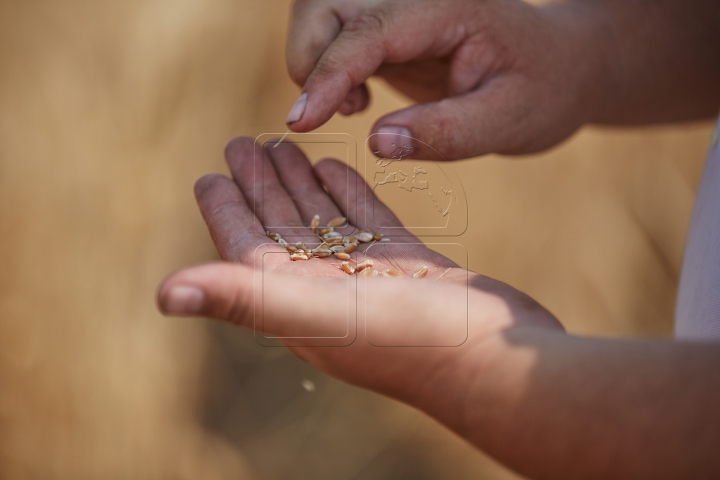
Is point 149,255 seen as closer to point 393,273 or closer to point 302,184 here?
point 302,184

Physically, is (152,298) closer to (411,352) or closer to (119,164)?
(119,164)

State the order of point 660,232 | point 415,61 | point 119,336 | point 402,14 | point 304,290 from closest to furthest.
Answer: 1. point 304,290
2. point 402,14
3. point 415,61
4. point 119,336
5. point 660,232

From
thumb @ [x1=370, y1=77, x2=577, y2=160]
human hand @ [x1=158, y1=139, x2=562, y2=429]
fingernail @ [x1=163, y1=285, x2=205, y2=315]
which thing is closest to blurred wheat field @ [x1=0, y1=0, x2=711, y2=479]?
thumb @ [x1=370, y1=77, x2=577, y2=160]

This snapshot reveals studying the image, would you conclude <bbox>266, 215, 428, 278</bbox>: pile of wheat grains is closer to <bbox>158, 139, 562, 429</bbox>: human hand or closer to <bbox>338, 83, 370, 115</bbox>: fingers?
<bbox>158, 139, 562, 429</bbox>: human hand

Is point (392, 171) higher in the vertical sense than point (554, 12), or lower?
lower

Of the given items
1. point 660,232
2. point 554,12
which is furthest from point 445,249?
point 660,232

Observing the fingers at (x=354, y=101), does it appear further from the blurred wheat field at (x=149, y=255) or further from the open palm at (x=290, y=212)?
the blurred wheat field at (x=149, y=255)
